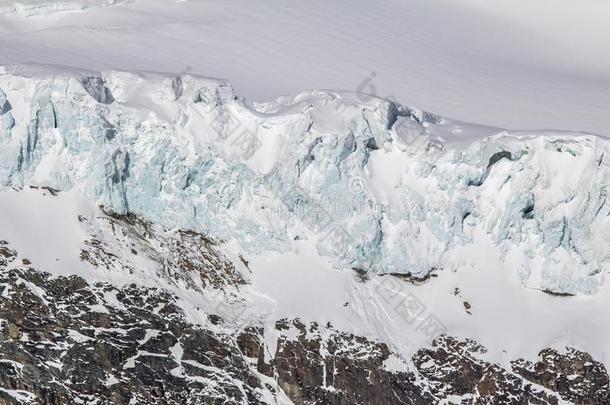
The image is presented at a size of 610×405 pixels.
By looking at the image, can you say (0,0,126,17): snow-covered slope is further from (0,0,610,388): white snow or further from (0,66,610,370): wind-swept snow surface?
(0,66,610,370): wind-swept snow surface

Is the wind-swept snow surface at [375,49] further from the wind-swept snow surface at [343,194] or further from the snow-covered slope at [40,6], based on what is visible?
the wind-swept snow surface at [343,194]

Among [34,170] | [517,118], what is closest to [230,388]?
[34,170]

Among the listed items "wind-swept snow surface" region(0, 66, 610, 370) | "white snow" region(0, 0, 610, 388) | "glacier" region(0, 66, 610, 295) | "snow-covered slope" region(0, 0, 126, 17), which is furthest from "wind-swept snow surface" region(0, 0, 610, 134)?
"white snow" region(0, 0, 610, 388)

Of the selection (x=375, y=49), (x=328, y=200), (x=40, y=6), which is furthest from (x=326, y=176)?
(x=40, y=6)

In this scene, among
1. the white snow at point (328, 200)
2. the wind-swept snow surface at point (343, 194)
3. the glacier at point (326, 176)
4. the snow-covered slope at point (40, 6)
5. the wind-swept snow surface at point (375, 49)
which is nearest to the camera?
the white snow at point (328, 200)

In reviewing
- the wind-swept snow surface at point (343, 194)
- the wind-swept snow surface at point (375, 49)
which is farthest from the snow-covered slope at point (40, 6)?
the wind-swept snow surface at point (343, 194)

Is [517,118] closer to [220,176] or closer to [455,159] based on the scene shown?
[455,159]
